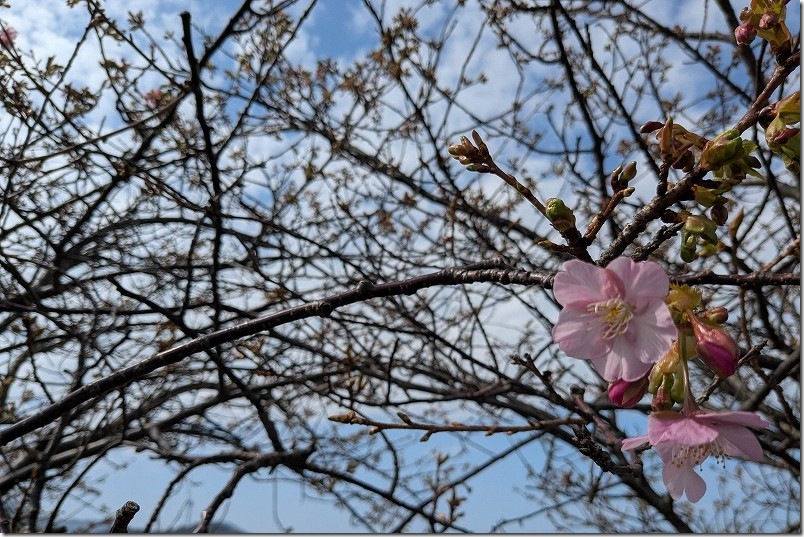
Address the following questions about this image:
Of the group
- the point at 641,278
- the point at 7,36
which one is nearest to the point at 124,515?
the point at 641,278

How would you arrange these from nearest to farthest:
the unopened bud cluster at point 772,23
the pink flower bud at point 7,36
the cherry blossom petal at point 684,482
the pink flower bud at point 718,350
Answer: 1. the pink flower bud at point 718,350
2. the unopened bud cluster at point 772,23
3. the cherry blossom petal at point 684,482
4. the pink flower bud at point 7,36

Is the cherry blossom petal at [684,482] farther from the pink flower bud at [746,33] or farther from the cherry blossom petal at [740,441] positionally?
the pink flower bud at [746,33]

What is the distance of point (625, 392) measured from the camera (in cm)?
89

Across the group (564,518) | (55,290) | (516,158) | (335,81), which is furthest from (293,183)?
(564,518)

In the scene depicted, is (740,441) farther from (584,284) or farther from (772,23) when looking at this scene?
(772,23)

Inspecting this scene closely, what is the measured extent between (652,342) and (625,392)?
9 centimetres

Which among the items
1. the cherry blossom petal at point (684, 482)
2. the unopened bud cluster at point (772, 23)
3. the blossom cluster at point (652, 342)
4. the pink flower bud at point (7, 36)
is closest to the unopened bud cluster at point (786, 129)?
the unopened bud cluster at point (772, 23)

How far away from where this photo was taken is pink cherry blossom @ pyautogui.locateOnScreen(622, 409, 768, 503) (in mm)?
861

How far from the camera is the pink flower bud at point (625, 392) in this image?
0.89 metres

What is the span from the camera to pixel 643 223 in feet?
2.95

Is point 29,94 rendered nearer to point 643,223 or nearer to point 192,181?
point 192,181

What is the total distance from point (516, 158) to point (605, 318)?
3.02 meters

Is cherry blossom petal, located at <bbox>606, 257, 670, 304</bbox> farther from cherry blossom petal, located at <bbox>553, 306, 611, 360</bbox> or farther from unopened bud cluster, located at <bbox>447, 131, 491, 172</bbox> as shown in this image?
unopened bud cluster, located at <bbox>447, 131, 491, 172</bbox>

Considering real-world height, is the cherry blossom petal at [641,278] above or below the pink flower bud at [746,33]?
below
